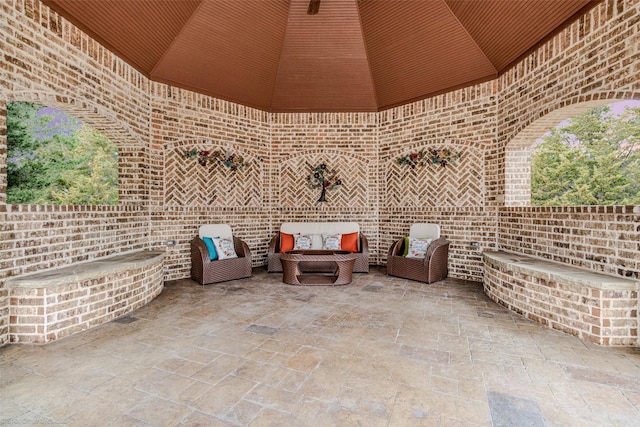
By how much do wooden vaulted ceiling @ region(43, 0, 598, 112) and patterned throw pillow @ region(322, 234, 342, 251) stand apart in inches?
114

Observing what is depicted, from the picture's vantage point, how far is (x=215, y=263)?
512 cm

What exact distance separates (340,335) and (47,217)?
137 inches

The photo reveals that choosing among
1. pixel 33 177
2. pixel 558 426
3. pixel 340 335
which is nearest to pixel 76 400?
pixel 340 335

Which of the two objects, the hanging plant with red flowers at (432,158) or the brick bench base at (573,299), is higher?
the hanging plant with red flowers at (432,158)

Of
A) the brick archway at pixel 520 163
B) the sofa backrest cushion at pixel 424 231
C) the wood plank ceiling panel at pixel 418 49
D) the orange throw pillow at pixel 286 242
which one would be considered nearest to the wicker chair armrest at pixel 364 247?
the sofa backrest cushion at pixel 424 231

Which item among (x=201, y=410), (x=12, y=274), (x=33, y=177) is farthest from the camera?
(x=33, y=177)

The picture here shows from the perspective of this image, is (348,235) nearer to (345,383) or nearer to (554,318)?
(554,318)

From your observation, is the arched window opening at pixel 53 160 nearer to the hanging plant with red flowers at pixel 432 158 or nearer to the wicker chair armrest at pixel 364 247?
the wicker chair armrest at pixel 364 247

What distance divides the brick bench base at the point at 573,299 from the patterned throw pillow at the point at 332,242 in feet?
9.39

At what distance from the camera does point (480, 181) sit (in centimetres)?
547

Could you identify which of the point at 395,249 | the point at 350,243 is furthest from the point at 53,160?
the point at 395,249

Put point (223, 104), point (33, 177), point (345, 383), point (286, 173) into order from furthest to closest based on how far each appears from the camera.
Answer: point (33, 177) → point (286, 173) → point (223, 104) → point (345, 383)

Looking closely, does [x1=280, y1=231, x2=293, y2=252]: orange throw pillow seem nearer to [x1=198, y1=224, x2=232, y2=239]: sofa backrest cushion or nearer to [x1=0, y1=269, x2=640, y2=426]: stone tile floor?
[x1=198, y1=224, x2=232, y2=239]: sofa backrest cushion

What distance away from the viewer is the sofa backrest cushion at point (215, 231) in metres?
5.64
